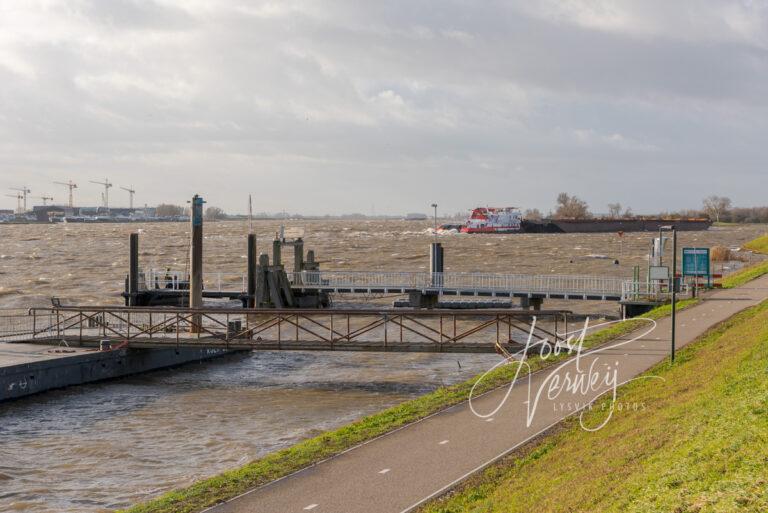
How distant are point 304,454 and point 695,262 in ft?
97.9

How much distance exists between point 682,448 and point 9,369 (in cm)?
1973

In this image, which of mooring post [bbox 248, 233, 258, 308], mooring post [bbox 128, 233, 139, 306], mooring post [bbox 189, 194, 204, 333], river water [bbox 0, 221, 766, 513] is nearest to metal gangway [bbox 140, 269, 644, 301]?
mooring post [bbox 248, 233, 258, 308]

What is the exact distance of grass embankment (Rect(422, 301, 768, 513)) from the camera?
10164mm

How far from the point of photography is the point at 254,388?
90.3 feet

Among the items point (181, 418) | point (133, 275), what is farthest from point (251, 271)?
point (181, 418)

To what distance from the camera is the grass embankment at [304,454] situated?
1380 centimetres

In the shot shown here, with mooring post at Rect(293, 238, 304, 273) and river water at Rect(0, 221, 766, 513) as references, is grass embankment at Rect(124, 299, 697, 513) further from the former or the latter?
mooring post at Rect(293, 238, 304, 273)

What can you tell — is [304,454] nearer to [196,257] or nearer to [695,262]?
[196,257]

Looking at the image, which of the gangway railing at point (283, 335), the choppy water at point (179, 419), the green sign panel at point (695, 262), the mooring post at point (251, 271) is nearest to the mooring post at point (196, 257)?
the gangway railing at point (283, 335)

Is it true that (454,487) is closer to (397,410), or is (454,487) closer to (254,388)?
(397,410)

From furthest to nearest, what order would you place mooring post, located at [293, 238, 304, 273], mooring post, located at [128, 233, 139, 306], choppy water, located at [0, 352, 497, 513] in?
mooring post, located at [293, 238, 304, 273] → mooring post, located at [128, 233, 139, 306] → choppy water, located at [0, 352, 497, 513]

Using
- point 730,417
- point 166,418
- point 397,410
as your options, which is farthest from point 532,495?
point 166,418

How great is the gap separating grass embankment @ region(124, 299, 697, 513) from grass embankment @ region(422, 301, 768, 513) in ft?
11.0

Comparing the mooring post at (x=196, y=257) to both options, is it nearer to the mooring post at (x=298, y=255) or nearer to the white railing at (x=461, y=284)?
the white railing at (x=461, y=284)
